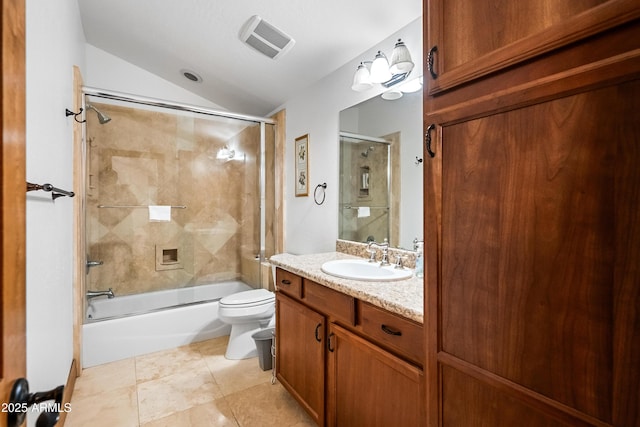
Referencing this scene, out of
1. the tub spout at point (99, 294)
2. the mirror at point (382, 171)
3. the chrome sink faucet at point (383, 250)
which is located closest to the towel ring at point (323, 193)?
the mirror at point (382, 171)

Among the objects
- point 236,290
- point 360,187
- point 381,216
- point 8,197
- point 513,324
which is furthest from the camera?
point 236,290

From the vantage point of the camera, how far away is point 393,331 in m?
1.03

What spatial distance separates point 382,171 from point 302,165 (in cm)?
91

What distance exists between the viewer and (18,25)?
0.50m

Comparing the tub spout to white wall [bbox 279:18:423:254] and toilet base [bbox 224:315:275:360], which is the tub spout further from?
white wall [bbox 279:18:423:254]

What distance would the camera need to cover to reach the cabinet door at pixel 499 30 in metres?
0.55

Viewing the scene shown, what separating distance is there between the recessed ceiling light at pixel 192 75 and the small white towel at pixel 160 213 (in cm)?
134

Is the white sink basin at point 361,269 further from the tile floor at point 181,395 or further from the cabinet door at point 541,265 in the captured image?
the tile floor at point 181,395

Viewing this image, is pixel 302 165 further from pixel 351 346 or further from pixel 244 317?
pixel 351 346

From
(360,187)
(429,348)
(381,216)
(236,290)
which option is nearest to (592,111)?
(429,348)

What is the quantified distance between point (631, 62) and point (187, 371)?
2619mm

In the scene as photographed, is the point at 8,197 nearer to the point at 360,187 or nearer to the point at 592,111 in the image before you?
the point at 592,111

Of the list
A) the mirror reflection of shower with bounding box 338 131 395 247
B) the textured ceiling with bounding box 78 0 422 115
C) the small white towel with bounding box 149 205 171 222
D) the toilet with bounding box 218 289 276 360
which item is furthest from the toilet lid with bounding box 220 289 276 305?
the textured ceiling with bounding box 78 0 422 115

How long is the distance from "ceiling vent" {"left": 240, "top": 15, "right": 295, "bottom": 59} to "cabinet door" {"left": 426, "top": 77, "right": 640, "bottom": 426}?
1.68 metres
